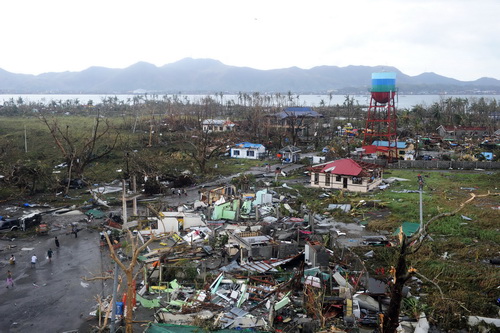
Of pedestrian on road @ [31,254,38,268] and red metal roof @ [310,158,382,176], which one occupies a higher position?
red metal roof @ [310,158,382,176]

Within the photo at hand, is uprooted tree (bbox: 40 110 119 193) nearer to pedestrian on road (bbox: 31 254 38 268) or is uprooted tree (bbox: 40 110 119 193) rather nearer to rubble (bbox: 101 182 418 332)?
pedestrian on road (bbox: 31 254 38 268)

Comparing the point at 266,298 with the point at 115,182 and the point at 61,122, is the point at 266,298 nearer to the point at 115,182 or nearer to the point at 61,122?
the point at 115,182

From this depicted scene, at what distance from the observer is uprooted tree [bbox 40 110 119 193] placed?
28.5 meters

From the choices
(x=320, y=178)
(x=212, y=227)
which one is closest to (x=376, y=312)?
(x=212, y=227)

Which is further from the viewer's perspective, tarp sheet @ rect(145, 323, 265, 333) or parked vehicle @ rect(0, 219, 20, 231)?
parked vehicle @ rect(0, 219, 20, 231)

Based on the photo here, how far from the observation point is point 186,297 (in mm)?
11766

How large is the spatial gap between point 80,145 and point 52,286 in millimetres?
27648

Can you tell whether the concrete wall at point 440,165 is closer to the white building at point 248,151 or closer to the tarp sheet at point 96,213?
the white building at point 248,151

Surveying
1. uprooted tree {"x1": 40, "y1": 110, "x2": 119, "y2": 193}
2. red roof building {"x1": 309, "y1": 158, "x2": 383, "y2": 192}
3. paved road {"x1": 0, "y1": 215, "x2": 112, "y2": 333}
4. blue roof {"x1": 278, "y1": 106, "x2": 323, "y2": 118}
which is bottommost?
paved road {"x1": 0, "y1": 215, "x2": 112, "y2": 333}

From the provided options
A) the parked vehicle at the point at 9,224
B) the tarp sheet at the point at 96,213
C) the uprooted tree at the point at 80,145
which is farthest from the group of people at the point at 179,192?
the parked vehicle at the point at 9,224

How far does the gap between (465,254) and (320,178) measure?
12.8m

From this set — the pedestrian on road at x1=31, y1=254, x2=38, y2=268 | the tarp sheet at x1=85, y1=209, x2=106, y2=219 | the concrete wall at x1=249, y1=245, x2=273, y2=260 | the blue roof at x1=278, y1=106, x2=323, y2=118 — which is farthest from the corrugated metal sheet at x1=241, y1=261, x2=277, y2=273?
the blue roof at x1=278, y1=106, x2=323, y2=118

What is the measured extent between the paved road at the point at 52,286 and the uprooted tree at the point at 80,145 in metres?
9.35

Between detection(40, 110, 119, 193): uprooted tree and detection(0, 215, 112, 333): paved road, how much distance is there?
9355 mm
